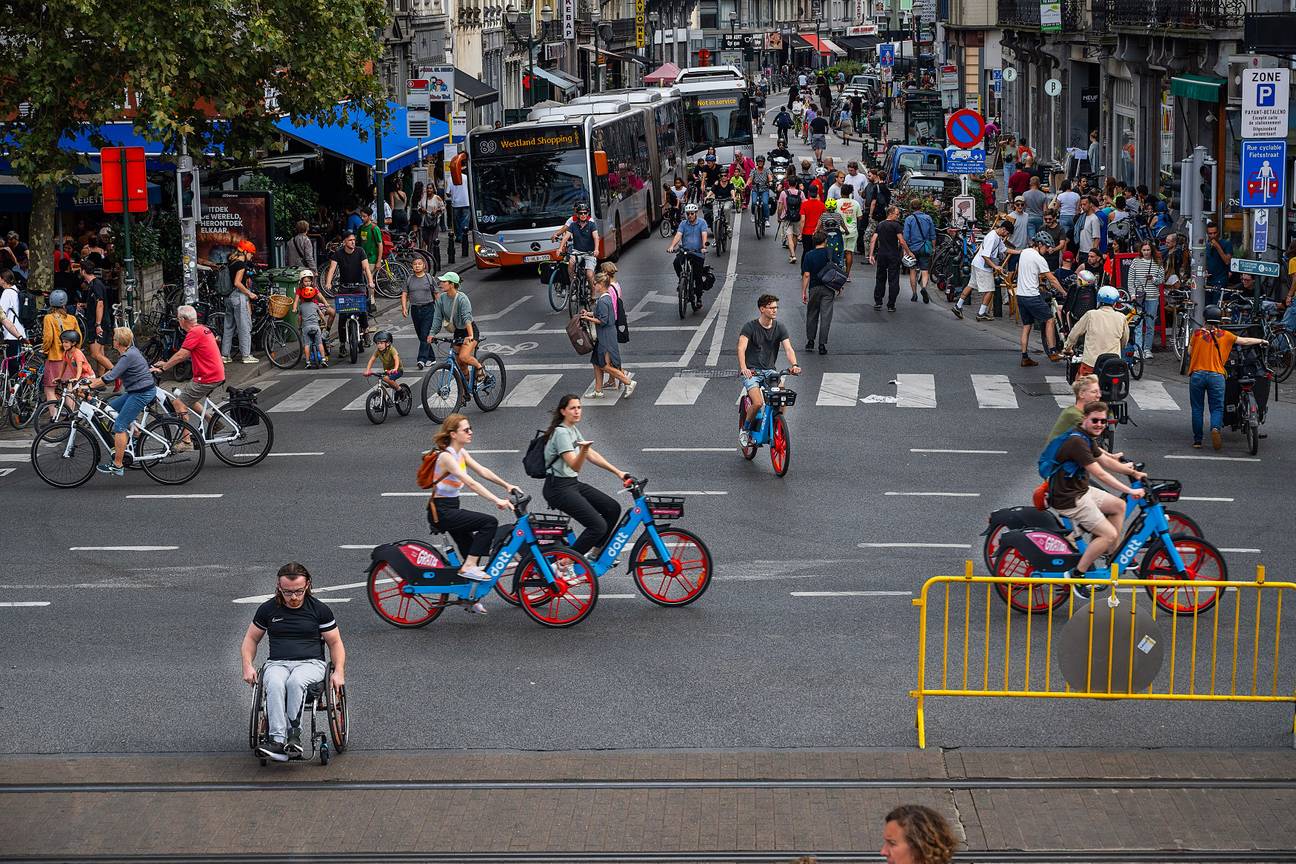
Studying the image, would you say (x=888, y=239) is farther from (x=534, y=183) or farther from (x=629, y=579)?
(x=629, y=579)

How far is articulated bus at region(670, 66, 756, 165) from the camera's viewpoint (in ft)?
187

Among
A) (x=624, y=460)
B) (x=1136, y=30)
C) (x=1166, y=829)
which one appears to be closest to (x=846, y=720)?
(x=1166, y=829)

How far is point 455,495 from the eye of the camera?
12.0 m

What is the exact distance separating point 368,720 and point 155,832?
1.86 metres

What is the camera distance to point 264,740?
9.53 meters

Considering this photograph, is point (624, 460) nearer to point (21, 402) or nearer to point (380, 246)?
point (21, 402)

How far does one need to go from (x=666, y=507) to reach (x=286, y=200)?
21.2m

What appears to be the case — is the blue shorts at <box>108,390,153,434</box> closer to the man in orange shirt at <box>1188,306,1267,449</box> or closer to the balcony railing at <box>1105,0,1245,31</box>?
the man in orange shirt at <box>1188,306,1267,449</box>

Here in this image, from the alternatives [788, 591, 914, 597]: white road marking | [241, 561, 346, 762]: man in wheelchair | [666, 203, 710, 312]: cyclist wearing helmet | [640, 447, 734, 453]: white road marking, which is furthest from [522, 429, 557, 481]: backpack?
[666, 203, 710, 312]: cyclist wearing helmet

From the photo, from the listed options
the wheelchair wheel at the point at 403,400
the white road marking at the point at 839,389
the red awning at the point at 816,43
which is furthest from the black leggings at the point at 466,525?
the red awning at the point at 816,43

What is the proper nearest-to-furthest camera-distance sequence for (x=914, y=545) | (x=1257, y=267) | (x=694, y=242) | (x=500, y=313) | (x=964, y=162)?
→ (x=914, y=545) → (x=1257, y=267) → (x=694, y=242) → (x=500, y=313) → (x=964, y=162)

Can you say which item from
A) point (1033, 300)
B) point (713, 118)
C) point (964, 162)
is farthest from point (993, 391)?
point (713, 118)

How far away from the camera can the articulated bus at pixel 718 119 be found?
57031 millimetres

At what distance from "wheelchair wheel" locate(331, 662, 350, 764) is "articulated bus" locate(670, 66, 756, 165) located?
48284 mm
